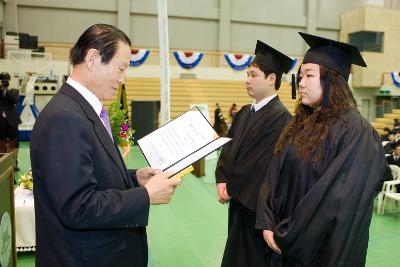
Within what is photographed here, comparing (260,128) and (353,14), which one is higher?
(353,14)

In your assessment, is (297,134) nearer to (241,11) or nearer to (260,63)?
(260,63)

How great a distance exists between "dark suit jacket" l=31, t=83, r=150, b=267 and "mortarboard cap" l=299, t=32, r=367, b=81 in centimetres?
119

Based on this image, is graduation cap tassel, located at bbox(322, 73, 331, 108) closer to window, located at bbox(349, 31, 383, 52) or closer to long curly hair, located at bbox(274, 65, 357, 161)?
long curly hair, located at bbox(274, 65, 357, 161)

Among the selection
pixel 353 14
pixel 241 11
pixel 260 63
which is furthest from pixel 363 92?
pixel 260 63

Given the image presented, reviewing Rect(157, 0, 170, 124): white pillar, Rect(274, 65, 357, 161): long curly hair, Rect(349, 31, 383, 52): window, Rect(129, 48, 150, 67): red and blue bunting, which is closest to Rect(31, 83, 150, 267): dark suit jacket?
Rect(274, 65, 357, 161): long curly hair

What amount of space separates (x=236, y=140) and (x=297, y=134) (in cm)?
101

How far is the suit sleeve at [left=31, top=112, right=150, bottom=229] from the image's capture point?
1203 mm

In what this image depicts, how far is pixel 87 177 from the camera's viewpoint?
48.2 inches

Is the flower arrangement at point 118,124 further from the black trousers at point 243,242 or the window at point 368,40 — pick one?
the window at point 368,40

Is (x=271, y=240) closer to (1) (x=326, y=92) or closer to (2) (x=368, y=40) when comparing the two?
(1) (x=326, y=92)

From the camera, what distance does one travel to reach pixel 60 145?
3.94 feet

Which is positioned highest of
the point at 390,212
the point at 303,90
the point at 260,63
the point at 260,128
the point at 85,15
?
the point at 85,15

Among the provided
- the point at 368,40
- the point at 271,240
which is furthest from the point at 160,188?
the point at 368,40

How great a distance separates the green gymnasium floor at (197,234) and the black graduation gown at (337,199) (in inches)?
81.2
